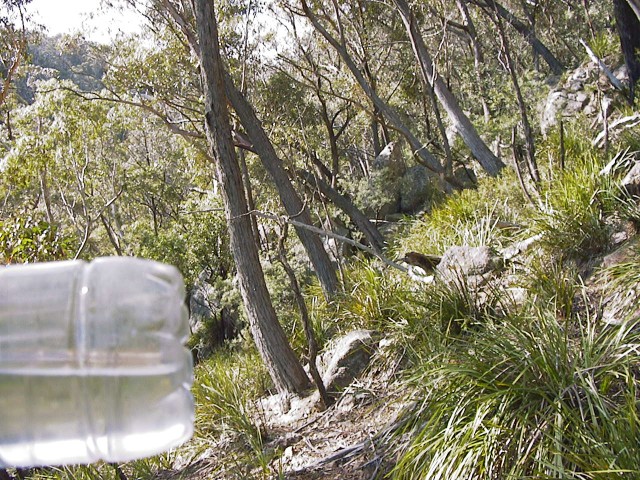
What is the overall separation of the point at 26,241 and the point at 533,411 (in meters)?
5.65

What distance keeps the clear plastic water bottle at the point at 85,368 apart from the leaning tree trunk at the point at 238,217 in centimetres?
636

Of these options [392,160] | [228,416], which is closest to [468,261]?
[228,416]

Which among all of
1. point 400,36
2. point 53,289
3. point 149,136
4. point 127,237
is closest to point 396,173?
point 400,36

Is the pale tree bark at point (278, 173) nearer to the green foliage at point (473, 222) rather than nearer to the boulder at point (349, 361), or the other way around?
the green foliage at point (473, 222)

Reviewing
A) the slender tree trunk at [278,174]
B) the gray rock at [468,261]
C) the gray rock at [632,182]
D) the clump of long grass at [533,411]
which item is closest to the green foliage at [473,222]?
the gray rock at [468,261]

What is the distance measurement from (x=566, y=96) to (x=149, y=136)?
84.1 feet

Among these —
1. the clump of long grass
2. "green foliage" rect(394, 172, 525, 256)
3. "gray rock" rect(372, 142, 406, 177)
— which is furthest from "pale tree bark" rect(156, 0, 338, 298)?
"gray rock" rect(372, 142, 406, 177)

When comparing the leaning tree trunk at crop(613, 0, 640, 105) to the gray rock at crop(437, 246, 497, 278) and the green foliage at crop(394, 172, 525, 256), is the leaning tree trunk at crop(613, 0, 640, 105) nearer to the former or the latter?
the green foliage at crop(394, 172, 525, 256)

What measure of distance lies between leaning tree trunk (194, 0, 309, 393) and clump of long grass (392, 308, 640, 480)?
3.41 m

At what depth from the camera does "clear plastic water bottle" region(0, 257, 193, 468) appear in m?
0.60

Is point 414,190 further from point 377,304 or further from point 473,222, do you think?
point 377,304

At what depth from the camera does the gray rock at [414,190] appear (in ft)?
57.4

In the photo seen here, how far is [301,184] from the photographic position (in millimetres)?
12523

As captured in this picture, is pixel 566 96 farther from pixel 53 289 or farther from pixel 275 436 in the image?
pixel 53 289
